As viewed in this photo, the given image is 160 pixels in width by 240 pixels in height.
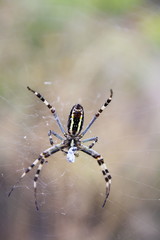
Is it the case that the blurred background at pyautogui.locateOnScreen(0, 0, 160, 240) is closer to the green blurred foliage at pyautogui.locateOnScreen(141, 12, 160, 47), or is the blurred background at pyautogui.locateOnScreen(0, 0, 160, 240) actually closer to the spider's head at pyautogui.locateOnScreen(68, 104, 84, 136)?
the green blurred foliage at pyautogui.locateOnScreen(141, 12, 160, 47)

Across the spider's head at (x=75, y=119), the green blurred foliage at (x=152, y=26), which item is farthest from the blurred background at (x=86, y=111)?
the spider's head at (x=75, y=119)

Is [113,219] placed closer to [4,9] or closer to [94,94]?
[94,94]

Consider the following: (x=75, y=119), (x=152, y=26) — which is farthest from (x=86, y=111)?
(x=75, y=119)

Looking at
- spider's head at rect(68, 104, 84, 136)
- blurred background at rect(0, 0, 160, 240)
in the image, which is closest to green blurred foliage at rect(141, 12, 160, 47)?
blurred background at rect(0, 0, 160, 240)

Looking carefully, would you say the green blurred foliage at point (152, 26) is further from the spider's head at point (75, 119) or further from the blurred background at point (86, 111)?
the spider's head at point (75, 119)

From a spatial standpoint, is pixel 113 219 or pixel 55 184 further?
pixel 113 219

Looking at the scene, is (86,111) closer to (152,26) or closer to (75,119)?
(152,26)

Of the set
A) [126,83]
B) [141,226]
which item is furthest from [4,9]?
[141,226]
